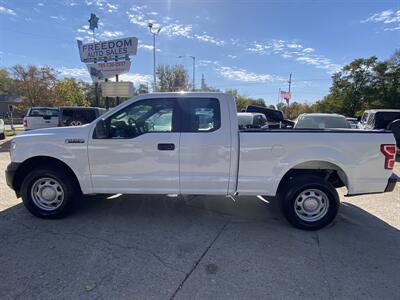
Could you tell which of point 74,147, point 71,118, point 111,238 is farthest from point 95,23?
point 111,238

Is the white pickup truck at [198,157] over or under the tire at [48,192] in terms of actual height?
over

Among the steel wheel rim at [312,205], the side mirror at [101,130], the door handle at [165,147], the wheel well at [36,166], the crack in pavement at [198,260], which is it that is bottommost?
the crack in pavement at [198,260]

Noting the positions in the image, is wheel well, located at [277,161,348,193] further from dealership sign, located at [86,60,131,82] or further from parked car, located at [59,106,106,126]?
dealership sign, located at [86,60,131,82]

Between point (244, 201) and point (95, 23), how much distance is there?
15485mm

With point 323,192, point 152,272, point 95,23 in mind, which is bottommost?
point 152,272

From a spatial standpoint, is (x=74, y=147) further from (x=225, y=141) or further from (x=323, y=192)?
(x=323, y=192)

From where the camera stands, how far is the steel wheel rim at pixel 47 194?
4176 mm

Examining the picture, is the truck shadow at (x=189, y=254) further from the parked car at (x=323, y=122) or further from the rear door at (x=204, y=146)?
the parked car at (x=323, y=122)

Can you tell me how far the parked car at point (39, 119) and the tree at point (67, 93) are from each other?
28.0 metres

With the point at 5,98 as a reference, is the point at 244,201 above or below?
below

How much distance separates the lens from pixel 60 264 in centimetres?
299

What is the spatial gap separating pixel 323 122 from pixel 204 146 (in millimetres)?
7195

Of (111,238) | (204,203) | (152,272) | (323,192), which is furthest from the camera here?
(204,203)

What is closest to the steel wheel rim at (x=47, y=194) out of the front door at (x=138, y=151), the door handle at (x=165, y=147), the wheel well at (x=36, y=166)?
the wheel well at (x=36, y=166)
